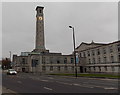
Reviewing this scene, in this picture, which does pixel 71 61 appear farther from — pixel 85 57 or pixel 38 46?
pixel 38 46

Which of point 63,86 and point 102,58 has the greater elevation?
point 102,58

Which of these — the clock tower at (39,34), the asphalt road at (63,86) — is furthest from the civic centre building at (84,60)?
the asphalt road at (63,86)

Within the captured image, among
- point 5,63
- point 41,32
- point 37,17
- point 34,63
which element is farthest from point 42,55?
point 5,63

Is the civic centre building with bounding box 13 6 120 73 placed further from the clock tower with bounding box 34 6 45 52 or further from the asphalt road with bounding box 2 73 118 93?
the asphalt road with bounding box 2 73 118 93

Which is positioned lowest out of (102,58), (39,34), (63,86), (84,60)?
(63,86)

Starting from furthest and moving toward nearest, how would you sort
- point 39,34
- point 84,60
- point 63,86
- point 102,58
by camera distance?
point 39,34 < point 84,60 < point 102,58 < point 63,86

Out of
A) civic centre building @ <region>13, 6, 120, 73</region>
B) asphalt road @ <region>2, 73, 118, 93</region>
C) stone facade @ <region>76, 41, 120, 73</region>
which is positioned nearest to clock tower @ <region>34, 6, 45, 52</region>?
civic centre building @ <region>13, 6, 120, 73</region>

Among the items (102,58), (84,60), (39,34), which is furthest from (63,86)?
(39,34)

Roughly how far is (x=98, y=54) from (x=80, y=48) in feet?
64.4

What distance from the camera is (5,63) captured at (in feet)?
471

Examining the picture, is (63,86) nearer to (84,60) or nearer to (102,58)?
(102,58)

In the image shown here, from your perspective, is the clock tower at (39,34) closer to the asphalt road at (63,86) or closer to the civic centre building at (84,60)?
the civic centre building at (84,60)

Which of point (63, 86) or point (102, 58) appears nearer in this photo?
point (63, 86)

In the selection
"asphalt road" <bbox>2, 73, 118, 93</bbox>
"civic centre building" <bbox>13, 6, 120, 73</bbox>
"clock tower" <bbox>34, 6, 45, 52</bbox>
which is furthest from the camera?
"clock tower" <bbox>34, 6, 45, 52</bbox>
